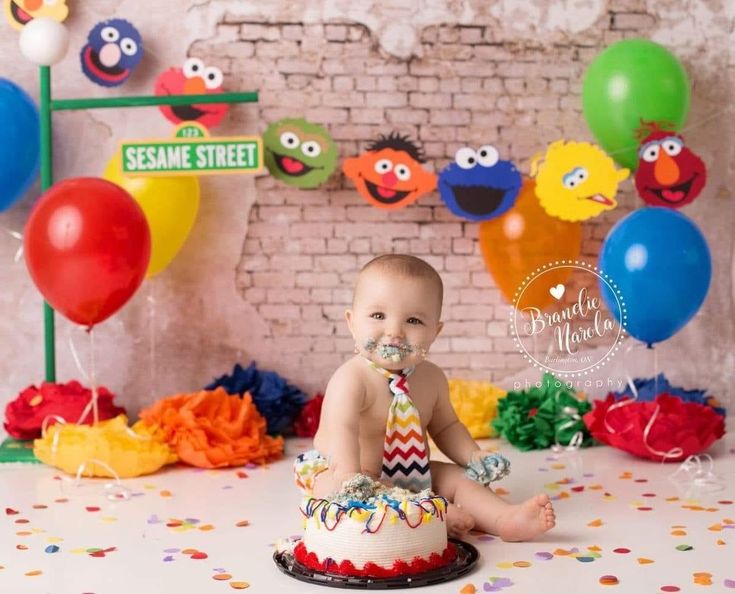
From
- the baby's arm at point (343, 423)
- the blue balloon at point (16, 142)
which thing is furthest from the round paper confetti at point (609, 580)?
the blue balloon at point (16, 142)

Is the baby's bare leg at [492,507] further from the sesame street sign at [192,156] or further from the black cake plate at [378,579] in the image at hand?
the sesame street sign at [192,156]

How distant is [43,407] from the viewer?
3.82m

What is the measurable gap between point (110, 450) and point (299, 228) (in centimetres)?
119

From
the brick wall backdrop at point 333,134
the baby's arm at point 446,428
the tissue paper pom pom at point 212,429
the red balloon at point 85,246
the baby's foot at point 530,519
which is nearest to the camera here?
the baby's foot at point 530,519

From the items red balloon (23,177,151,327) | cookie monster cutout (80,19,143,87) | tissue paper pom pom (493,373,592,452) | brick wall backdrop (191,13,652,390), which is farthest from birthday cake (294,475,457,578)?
cookie monster cutout (80,19,143,87)

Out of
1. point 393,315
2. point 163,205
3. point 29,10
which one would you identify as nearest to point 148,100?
point 163,205

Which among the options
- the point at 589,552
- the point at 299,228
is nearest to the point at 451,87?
the point at 299,228

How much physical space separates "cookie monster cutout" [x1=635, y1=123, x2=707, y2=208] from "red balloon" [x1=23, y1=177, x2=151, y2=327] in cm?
170

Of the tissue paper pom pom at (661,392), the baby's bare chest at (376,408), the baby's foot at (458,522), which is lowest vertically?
the baby's foot at (458,522)

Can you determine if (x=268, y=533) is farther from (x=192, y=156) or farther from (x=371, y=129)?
(x=371, y=129)

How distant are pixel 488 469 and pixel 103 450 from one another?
49.2 inches

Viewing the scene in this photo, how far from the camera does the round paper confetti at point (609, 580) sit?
7.83 ft

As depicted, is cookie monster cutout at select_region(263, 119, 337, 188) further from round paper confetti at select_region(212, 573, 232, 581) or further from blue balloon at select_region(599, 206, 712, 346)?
round paper confetti at select_region(212, 573, 232, 581)

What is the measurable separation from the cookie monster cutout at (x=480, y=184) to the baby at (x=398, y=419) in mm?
1209
